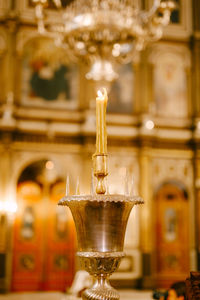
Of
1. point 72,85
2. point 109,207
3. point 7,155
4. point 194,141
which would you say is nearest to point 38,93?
point 72,85

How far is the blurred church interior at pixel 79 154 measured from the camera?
1138 centimetres

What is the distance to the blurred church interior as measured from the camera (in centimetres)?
1138

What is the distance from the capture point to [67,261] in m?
11.7

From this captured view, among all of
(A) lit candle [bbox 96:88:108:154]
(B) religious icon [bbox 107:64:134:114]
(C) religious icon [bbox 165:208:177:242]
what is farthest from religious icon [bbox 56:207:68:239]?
(A) lit candle [bbox 96:88:108:154]

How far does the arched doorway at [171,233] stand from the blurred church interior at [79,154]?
27 millimetres

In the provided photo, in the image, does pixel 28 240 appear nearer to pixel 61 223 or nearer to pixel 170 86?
pixel 61 223

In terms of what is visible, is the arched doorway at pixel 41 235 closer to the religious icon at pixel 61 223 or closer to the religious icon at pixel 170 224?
the religious icon at pixel 61 223

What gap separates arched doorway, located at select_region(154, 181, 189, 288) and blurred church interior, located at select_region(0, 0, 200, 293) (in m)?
0.03

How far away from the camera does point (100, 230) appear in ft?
6.91

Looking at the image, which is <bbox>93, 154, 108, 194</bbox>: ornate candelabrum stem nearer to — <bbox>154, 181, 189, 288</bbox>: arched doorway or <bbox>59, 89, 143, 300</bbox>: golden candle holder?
<bbox>59, 89, 143, 300</bbox>: golden candle holder

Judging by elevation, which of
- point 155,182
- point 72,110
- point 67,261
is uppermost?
point 72,110

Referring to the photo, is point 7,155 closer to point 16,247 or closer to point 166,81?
point 16,247

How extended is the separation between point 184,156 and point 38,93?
4.34m

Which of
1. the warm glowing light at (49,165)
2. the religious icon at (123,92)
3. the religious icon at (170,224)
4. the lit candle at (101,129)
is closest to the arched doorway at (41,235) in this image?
the warm glowing light at (49,165)
